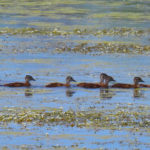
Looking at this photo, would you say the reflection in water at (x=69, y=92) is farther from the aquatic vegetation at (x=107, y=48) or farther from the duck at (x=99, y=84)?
the aquatic vegetation at (x=107, y=48)

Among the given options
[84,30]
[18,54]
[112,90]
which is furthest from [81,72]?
[84,30]

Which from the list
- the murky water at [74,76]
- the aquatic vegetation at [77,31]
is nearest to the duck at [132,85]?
the murky water at [74,76]

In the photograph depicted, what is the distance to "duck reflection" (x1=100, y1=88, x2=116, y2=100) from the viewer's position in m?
18.6

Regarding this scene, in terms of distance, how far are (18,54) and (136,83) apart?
8421 mm

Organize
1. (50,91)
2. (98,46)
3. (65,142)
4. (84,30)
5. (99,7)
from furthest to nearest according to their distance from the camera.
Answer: (99,7) → (84,30) → (98,46) → (50,91) → (65,142)

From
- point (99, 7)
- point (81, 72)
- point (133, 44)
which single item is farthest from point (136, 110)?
point (99, 7)

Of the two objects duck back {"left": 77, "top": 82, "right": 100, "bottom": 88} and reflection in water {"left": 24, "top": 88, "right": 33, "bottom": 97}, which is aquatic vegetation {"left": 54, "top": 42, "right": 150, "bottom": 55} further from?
reflection in water {"left": 24, "top": 88, "right": 33, "bottom": 97}

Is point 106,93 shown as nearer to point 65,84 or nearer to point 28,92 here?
point 65,84

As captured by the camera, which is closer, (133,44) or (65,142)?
(65,142)

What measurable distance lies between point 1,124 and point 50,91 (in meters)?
4.95

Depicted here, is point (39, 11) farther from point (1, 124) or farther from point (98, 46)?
point (1, 124)

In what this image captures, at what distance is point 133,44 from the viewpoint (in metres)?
29.9

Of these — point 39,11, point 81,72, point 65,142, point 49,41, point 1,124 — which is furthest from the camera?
point 39,11

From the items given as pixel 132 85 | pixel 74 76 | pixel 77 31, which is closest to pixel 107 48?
pixel 77 31
